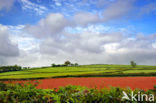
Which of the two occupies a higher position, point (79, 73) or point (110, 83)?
point (110, 83)

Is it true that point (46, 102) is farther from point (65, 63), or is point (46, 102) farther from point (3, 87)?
point (65, 63)

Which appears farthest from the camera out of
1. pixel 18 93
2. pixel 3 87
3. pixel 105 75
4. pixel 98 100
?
pixel 105 75

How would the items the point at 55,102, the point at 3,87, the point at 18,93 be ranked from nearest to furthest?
1. the point at 55,102
2. the point at 18,93
3. the point at 3,87

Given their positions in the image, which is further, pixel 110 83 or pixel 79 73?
pixel 79 73

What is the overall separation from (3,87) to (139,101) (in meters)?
3.71

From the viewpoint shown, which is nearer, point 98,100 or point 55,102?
point 55,102

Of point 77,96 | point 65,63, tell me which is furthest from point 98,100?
point 65,63

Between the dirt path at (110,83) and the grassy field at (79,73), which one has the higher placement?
the dirt path at (110,83)

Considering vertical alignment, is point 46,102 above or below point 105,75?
above

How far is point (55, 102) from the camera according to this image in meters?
2.61

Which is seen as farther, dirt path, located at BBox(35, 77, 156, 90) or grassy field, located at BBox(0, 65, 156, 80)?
grassy field, located at BBox(0, 65, 156, 80)

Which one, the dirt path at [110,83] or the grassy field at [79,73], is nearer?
the dirt path at [110,83]

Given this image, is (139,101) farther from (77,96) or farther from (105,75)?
(105,75)

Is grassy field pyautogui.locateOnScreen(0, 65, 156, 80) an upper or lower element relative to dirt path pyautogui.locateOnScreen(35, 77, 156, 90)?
lower
